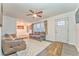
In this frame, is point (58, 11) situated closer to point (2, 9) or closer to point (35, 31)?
point (35, 31)

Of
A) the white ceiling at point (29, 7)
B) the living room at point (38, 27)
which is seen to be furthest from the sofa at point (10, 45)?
the white ceiling at point (29, 7)

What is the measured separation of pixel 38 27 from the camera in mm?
1980

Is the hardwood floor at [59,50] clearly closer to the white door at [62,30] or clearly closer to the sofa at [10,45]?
the white door at [62,30]

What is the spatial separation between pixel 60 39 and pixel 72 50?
283 mm

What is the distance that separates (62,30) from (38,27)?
450mm

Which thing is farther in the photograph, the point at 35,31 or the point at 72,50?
the point at 35,31

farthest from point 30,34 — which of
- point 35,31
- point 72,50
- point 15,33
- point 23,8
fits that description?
point 72,50

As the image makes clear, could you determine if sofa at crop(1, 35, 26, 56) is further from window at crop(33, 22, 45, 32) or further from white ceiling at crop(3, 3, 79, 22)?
white ceiling at crop(3, 3, 79, 22)

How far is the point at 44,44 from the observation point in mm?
1943

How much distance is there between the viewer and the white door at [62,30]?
74.7 inches

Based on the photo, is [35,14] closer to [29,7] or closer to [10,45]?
[29,7]

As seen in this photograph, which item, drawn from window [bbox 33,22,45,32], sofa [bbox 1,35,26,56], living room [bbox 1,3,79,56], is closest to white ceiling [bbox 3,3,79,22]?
living room [bbox 1,3,79,56]

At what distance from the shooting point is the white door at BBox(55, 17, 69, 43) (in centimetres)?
190

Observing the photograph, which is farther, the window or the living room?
the window
